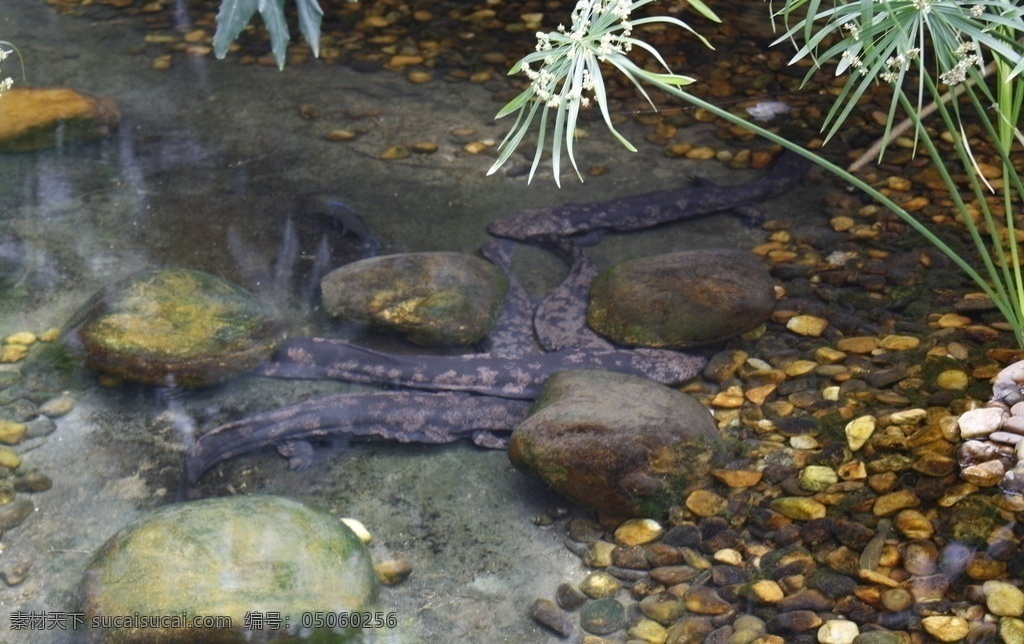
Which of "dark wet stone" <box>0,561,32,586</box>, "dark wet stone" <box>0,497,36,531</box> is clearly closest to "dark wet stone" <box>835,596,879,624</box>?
"dark wet stone" <box>0,561,32,586</box>

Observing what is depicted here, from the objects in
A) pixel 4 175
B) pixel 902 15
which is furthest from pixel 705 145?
pixel 4 175

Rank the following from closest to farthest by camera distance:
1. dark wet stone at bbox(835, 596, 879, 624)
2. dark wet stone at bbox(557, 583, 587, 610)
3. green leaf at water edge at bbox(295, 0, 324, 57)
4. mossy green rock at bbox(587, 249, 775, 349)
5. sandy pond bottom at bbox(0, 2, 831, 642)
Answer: dark wet stone at bbox(835, 596, 879, 624) < dark wet stone at bbox(557, 583, 587, 610) < sandy pond bottom at bbox(0, 2, 831, 642) < green leaf at water edge at bbox(295, 0, 324, 57) < mossy green rock at bbox(587, 249, 775, 349)

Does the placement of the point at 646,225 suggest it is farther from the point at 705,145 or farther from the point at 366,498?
the point at 366,498

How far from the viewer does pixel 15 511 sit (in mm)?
3482

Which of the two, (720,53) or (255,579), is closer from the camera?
(255,579)

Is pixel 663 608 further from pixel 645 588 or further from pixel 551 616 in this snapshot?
pixel 551 616

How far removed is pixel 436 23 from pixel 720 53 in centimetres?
198

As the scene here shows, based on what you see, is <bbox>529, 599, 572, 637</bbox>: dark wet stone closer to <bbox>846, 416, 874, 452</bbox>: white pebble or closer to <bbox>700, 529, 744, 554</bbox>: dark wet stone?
<bbox>700, 529, 744, 554</bbox>: dark wet stone

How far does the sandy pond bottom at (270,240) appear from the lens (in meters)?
3.34

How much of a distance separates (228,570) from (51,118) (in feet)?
12.3

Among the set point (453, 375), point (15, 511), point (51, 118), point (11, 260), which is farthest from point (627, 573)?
point (51, 118)

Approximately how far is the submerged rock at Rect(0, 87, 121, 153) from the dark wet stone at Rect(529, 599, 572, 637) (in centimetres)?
404

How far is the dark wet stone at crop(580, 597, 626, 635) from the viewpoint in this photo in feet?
9.91

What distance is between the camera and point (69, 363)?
4.08 m
